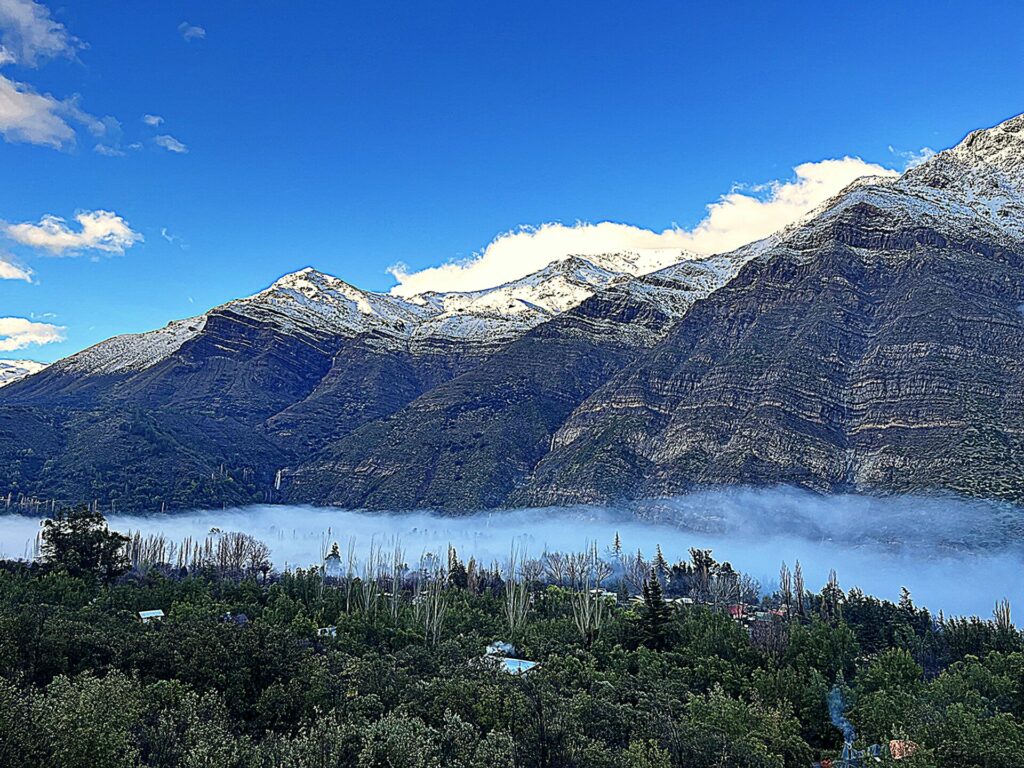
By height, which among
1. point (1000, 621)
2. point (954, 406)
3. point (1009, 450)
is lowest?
point (1000, 621)

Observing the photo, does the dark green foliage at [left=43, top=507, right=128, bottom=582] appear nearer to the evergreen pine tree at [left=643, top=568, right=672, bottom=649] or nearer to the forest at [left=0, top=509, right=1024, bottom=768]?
the forest at [left=0, top=509, right=1024, bottom=768]

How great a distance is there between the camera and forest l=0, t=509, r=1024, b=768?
3828 cm

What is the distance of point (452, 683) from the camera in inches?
2197

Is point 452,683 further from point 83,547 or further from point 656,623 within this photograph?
point 83,547

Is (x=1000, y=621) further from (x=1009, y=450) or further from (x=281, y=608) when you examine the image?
(x=281, y=608)

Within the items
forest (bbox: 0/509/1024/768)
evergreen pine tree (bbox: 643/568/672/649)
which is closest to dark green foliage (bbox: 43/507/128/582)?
forest (bbox: 0/509/1024/768)

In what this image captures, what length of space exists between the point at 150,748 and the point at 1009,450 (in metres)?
200

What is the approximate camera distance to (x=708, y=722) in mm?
50219

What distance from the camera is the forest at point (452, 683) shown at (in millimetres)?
38281

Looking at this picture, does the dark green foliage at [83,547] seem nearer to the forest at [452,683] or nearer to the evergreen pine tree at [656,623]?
the forest at [452,683]

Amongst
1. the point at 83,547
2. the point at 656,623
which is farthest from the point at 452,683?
the point at 83,547

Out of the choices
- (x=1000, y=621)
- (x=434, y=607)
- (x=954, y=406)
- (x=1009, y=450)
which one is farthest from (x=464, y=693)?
(x=954, y=406)

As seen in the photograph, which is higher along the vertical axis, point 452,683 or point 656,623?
point 452,683

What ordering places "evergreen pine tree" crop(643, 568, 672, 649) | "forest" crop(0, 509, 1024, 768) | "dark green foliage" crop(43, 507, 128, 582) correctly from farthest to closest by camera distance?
"dark green foliage" crop(43, 507, 128, 582)
"evergreen pine tree" crop(643, 568, 672, 649)
"forest" crop(0, 509, 1024, 768)
